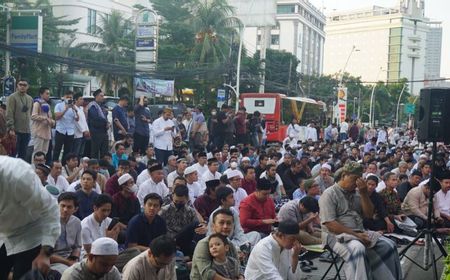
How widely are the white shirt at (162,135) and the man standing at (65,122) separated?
2.11 metres

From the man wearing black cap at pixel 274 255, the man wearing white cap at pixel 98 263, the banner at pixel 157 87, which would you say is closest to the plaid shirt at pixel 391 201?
the man wearing black cap at pixel 274 255

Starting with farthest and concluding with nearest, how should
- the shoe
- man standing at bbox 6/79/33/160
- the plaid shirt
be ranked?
man standing at bbox 6/79/33/160, the plaid shirt, the shoe

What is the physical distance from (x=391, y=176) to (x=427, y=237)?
263cm

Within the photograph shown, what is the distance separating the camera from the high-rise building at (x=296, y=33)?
10338 cm

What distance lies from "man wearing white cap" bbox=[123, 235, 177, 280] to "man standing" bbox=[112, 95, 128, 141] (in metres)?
8.02

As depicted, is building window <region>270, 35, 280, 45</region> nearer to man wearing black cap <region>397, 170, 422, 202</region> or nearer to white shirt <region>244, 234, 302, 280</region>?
man wearing black cap <region>397, 170, 422, 202</region>

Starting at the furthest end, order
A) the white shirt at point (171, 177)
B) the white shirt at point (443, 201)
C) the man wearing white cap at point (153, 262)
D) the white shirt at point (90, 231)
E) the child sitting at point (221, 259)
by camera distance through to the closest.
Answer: the white shirt at point (171, 177)
the white shirt at point (443, 201)
the white shirt at point (90, 231)
the child sitting at point (221, 259)
the man wearing white cap at point (153, 262)

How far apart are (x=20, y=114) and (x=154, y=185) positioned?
11.2ft

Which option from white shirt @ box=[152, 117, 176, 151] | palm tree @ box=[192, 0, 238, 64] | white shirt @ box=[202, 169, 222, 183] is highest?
palm tree @ box=[192, 0, 238, 64]

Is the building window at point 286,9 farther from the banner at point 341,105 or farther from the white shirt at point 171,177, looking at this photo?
the white shirt at point 171,177

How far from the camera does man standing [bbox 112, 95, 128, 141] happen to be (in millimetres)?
13341

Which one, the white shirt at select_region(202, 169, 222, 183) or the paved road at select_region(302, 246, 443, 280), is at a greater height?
the white shirt at select_region(202, 169, 222, 183)

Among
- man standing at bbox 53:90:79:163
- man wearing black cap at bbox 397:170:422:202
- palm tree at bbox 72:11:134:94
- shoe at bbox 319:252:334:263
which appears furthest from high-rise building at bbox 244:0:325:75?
shoe at bbox 319:252:334:263

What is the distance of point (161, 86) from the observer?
36.2 m
